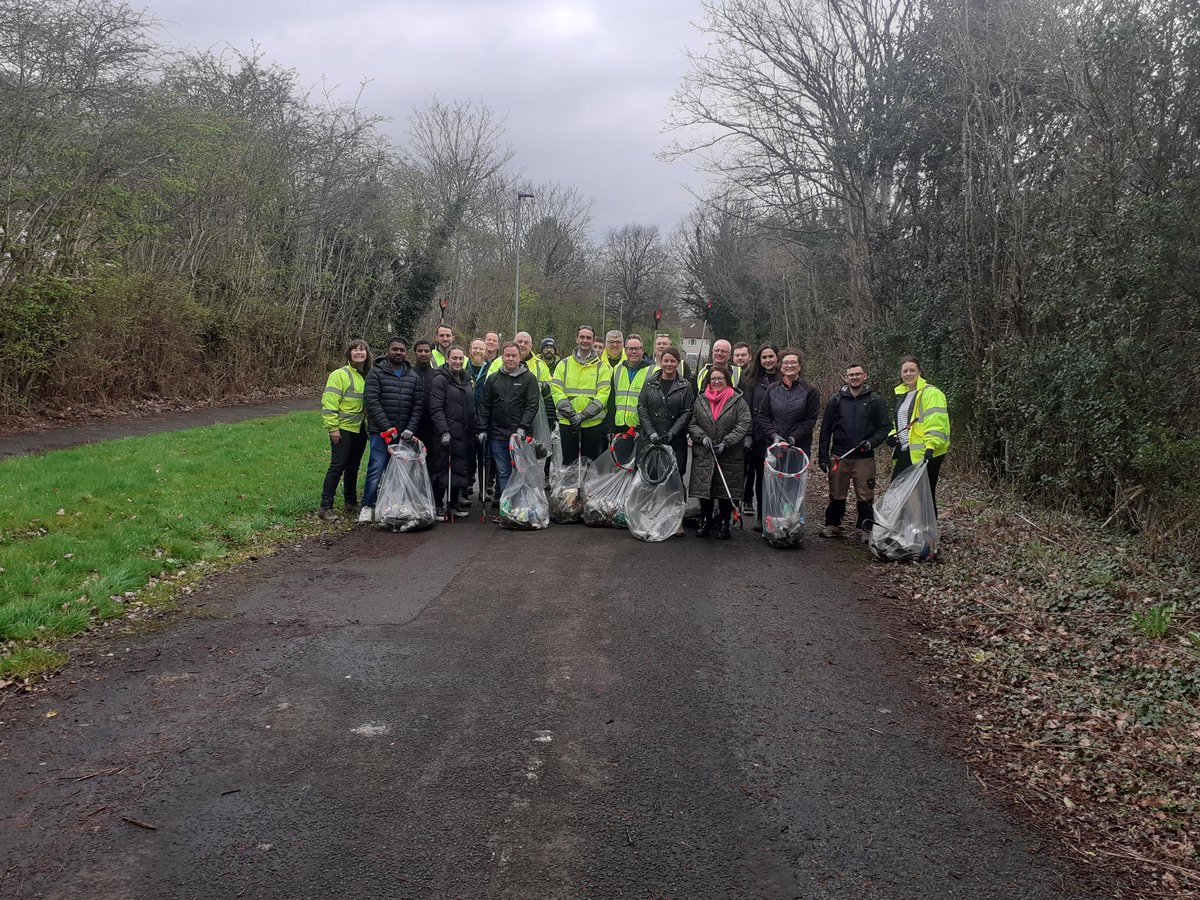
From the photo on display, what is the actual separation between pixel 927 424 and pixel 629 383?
3.20 m

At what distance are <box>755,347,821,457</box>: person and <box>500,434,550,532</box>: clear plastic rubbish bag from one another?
2.43 m

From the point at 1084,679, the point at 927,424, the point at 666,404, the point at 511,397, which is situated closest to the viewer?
the point at 1084,679

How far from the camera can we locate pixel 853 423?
28.9 ft

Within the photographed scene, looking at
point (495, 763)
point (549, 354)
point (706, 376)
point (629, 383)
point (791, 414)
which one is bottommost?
point (495, 763)

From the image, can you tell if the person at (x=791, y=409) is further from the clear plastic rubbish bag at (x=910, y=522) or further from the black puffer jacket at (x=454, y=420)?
the black puffer jacket at (x=454, y=420)

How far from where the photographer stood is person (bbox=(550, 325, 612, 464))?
31.1 feet

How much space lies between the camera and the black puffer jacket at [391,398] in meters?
8.80

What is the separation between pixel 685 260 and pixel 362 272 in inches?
939

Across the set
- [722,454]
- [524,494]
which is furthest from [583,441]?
[722,454]

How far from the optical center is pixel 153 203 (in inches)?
654

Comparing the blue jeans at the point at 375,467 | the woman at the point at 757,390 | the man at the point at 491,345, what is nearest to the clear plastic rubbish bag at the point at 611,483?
the woman at the point at 757,390

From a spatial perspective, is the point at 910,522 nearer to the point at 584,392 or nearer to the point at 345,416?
the point at 584,392

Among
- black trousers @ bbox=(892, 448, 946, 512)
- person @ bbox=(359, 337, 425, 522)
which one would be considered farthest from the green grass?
black trousers @ bbox=(892, 448, 946, 512)

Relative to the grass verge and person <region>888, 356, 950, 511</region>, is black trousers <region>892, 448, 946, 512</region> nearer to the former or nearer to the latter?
person <region>888, 356, 950, 511</region>
